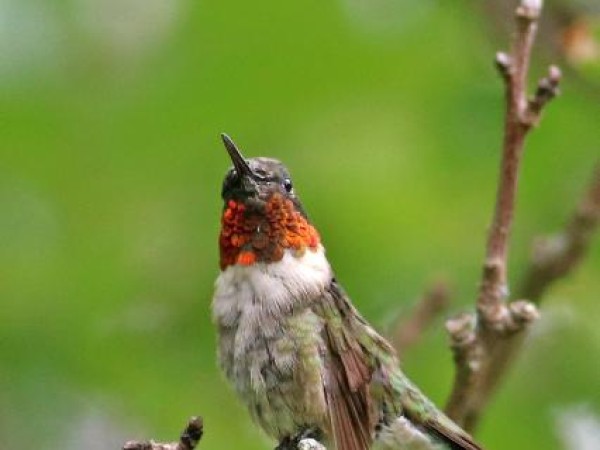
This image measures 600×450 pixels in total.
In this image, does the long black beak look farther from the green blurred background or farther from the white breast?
the green blurred background

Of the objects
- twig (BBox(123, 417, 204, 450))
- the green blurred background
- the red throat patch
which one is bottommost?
twig (BBox(123, 417, 204, 450))

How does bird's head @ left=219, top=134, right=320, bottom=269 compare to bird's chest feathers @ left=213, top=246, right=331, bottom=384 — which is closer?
bird's chest feathers @ left=213, top=246, right=331, bottom=384

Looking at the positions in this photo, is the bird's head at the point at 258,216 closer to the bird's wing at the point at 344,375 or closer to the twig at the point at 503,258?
the bird's wing at the point at 344,375

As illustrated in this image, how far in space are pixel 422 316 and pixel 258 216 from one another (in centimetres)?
83

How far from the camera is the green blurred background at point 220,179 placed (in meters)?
6.24

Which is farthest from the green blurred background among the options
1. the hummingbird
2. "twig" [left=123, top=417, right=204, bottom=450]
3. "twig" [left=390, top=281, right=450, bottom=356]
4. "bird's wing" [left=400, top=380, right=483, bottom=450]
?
"twig" [left=123, top=417, right=204, bottom=450]

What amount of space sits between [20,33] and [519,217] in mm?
2459

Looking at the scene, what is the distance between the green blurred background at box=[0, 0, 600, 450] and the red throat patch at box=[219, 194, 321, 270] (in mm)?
800

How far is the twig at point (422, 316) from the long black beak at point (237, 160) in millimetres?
918

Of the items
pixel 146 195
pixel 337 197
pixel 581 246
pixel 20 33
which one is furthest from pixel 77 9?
pixel 581 246

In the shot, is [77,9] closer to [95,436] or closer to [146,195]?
[146,195]

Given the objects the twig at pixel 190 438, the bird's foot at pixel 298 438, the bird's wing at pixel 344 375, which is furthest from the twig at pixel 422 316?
the twig at pixel 190 438

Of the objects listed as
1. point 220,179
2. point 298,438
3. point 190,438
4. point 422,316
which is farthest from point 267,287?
point 190,438

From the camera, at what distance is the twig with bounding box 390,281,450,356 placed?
18.7ft
